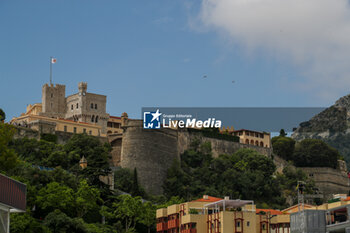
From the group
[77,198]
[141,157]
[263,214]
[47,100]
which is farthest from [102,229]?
[47,100]

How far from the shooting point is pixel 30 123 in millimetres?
101125

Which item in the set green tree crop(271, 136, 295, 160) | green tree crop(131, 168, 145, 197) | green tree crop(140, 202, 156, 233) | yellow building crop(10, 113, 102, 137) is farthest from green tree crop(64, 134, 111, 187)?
green tree crop(271, 136, 295, 160)

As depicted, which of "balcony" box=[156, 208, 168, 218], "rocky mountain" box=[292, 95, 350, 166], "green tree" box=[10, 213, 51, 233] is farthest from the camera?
"rocky mountain" box=[292, 95, 350, 166]

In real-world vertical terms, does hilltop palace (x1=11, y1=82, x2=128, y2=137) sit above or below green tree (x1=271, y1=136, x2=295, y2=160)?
above

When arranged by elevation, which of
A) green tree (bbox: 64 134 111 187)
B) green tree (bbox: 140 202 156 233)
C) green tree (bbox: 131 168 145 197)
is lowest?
green tree (bbox: 140 202 156 233)

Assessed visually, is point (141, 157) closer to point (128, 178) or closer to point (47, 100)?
point (128, 178)

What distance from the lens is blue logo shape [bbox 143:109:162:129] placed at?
99938 millimetres

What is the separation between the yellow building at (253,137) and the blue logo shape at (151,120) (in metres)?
22.7

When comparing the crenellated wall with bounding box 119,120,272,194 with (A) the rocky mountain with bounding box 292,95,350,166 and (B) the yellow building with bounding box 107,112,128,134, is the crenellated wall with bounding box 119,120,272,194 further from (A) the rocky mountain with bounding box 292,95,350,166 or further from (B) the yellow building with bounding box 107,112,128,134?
(A) the rocky mountain with bounding box 292,95,350,166

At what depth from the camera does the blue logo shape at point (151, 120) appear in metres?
99.9

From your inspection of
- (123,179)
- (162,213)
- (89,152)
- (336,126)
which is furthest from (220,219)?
(336,126)

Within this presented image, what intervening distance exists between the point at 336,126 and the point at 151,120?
8710cm

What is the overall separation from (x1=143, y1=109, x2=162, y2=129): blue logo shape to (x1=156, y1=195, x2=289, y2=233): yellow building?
27.7 meters

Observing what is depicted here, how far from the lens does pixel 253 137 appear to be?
407ft
